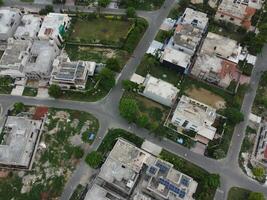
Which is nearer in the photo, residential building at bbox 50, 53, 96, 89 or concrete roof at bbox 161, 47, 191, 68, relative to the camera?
residential building at bbox 50, 53, 96, 89

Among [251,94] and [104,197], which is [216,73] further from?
[104,197]

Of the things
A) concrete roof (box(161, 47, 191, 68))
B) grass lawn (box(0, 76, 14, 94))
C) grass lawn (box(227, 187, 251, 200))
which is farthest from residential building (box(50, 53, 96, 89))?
grass lawn (box(227, 187, 251, 200))

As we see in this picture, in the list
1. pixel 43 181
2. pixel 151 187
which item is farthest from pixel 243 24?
pixel 43 181

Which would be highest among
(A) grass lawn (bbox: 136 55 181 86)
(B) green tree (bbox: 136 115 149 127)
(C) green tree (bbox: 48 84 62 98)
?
(A) grass lawn (bbox: 136 55 181 86)

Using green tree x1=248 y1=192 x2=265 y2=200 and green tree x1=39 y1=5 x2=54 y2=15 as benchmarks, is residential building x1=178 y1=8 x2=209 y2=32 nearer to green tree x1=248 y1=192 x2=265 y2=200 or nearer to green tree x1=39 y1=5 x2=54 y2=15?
green tree x1=39 y1=5 x2=54 y2=15

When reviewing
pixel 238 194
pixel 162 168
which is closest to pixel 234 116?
pixel 238 194

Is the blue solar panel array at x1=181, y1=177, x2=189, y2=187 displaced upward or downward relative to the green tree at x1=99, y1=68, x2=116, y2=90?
downward

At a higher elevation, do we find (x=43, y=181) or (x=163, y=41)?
(x=163, y=41)
